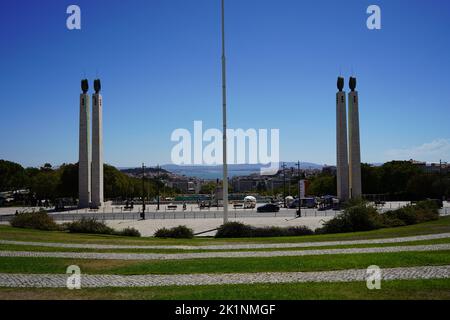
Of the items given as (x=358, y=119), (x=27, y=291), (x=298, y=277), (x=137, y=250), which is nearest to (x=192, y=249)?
(x=137, y=250)

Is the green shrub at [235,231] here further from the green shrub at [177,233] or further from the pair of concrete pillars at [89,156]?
the pair of concrete pillars at [89,156]

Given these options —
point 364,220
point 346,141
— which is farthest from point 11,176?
point 364,220

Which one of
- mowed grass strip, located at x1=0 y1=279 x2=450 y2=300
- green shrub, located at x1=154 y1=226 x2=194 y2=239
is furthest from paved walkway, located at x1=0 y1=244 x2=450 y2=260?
green shrub, located at x1=154 y1=226 x2=194 y2=239

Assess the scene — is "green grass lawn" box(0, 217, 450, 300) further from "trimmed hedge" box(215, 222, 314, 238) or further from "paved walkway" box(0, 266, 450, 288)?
"trimmed hedge" box(215, 222, 314, 238)

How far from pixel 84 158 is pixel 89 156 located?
3.05 ft

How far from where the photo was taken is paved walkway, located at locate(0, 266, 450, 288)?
1248 centimetres

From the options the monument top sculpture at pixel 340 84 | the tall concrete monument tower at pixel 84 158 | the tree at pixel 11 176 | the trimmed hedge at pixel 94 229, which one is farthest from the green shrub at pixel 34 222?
the tree at pixel 11 176

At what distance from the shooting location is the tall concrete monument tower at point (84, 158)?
71.0 m

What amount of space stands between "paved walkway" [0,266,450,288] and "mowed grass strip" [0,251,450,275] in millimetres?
659

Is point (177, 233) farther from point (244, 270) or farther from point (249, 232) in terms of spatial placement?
point (244, 270)

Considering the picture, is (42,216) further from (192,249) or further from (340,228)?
(340,228)

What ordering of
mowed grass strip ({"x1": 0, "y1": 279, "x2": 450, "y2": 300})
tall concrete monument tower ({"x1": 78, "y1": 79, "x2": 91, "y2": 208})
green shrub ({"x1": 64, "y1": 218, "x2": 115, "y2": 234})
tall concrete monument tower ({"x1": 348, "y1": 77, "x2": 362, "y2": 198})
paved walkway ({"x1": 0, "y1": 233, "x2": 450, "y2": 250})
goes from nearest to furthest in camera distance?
mowed grass strip ({"x1": 0, "y1": 279, "x2": 450, "y2": 300}) → paved walkway ({"x1": 0, "y1": 233, "x2": 450, "y2": 250}) → green shrub ({"x1": 64, "y1": 218, "x2": 115, "y2": 234}) → tall concrete monument tower ({"x1": 348, "y1": 77, "x2": 362, "y2": 198}) → tall concrete monument tower ({"x1": 78, "y1": 79, "x2": 91, "y2": 208})

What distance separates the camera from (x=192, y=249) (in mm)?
21328
